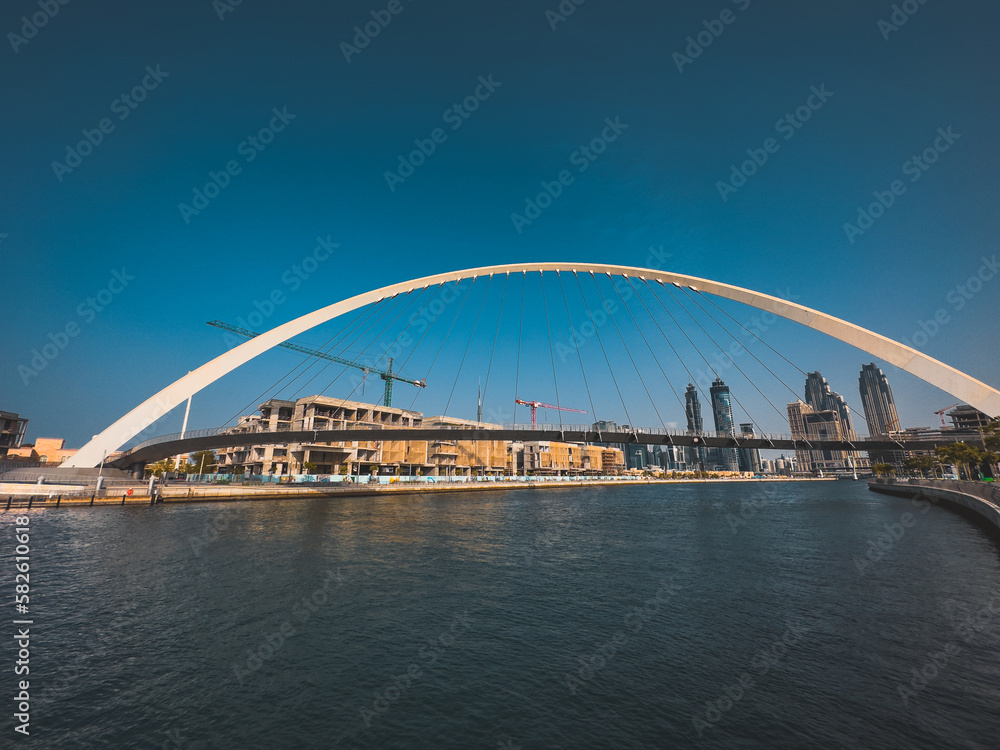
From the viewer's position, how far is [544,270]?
1816 inches

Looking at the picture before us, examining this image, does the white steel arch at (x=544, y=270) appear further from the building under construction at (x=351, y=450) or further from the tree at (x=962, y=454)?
the tree at (x=962, y=454)

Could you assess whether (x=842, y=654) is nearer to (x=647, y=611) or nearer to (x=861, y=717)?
(x=861, y=717)

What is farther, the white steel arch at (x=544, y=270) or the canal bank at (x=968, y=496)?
the white steel arch at (x=544, y=270)

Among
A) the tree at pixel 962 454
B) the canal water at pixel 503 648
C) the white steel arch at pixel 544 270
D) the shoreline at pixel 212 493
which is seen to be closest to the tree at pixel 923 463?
the tree at pixel 962 454

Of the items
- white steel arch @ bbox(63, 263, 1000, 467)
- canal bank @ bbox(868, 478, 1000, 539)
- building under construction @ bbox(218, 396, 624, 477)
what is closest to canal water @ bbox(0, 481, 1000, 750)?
canal bank @ bbox(868, 478, 1000, 539)

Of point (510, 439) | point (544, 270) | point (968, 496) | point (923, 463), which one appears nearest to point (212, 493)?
point (510, 439)

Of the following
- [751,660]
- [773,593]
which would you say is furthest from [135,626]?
[773,593]

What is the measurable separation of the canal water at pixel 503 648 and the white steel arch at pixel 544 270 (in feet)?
49.4

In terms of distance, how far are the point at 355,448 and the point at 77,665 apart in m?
75.8

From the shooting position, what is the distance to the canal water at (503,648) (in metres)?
7.08

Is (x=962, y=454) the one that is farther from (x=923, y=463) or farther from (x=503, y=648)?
(x=503, y=648)

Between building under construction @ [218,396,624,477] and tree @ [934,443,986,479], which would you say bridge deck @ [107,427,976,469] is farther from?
building under construction @ [218,396,624,477]

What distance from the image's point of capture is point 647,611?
41.5 ft

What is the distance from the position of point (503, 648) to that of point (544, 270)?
40653mm
